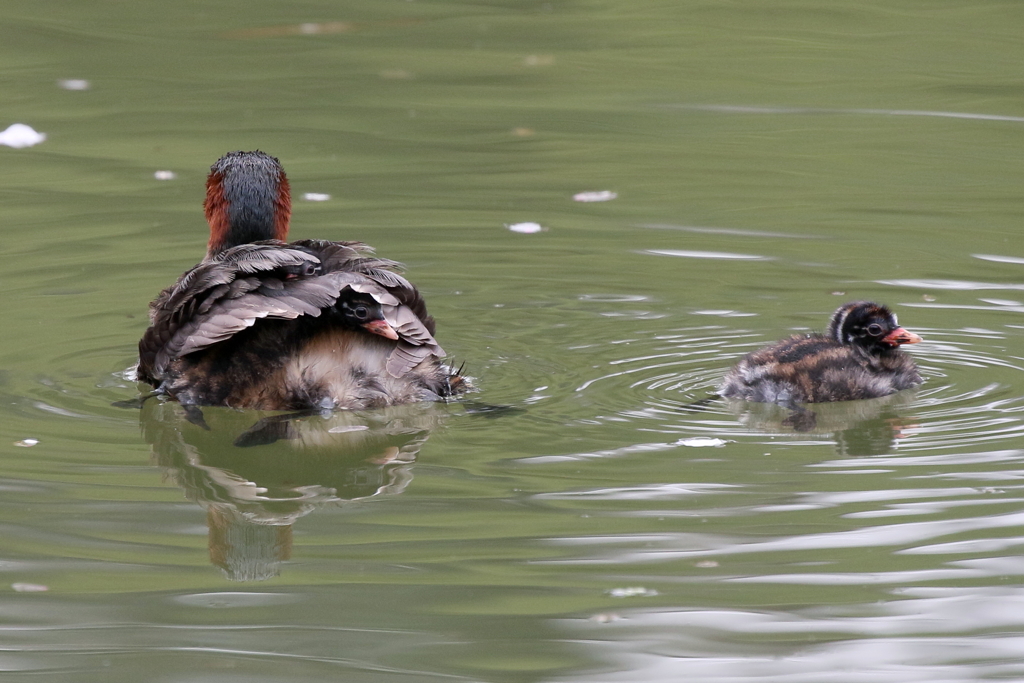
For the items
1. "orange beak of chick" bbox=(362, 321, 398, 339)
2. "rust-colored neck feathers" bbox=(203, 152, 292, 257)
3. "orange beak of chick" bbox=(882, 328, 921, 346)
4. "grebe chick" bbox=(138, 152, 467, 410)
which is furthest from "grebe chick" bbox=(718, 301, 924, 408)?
"rust-colored neck feathers" bbox=(203, 152, 292, 257)

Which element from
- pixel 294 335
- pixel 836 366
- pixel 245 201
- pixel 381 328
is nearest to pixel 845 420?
pixel 836 366

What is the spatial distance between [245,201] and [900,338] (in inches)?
113

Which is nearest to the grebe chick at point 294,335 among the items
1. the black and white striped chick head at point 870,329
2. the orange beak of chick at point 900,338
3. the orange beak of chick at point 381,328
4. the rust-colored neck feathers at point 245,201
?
the orange beak of chick at point 381,328

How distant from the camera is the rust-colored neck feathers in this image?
6.77m

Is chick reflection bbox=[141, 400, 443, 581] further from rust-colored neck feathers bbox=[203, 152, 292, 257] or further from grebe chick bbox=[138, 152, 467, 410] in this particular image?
rust-colored neck feathers bbox=[203, 152, 292, 257]

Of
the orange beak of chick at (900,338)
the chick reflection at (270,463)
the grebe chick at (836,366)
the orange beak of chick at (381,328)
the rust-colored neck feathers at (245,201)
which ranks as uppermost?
the rust-colored neck feathers at (245,201)

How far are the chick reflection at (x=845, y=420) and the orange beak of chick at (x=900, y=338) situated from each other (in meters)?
0.21

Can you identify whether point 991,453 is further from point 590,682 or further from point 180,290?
point 180,290

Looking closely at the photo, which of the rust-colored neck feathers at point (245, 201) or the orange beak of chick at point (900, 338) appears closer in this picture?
the orange beak of chick at point (900, 338)

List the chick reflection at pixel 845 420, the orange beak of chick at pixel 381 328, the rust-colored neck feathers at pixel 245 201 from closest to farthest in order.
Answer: the chick reflection at pixel 845 420 → the orange beak of chick at pixel 381 328 → the rust-colored neck feathers at pixel 245 201

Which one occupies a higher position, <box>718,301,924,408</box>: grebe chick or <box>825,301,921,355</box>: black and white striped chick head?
<box>825,301,921,355</box>: black and white striped chick head

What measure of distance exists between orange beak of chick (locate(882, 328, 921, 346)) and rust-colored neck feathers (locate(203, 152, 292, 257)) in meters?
2.70

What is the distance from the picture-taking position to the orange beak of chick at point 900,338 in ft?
21.1

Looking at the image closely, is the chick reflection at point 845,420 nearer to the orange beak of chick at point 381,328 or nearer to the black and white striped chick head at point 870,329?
the black and white striped chick head at point 870,329
